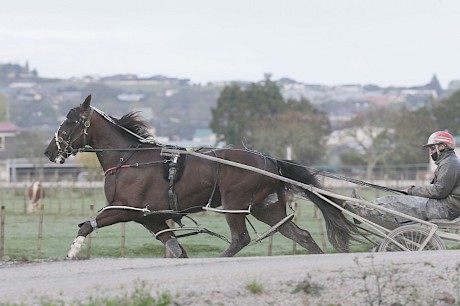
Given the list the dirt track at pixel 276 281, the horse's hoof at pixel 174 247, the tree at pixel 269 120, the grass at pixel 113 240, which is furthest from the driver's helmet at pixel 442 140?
the tree at pixel 269 120

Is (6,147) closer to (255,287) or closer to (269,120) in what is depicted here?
(269,120)

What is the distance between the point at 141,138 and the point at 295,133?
65.2 metres

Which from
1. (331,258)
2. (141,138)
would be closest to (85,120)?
(141,138)

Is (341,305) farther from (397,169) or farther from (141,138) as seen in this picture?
(397,169)

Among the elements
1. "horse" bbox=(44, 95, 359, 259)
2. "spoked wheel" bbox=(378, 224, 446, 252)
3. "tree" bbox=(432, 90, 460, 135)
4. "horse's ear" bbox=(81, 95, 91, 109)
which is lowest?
"spoked wheel" bbox=(378, 224, 446, 252)

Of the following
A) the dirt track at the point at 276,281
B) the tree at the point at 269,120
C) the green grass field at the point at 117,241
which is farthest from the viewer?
the tree at the point at 269,120

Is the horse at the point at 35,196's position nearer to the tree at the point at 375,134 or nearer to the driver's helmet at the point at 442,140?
the driver's helmet at the point at 442,140

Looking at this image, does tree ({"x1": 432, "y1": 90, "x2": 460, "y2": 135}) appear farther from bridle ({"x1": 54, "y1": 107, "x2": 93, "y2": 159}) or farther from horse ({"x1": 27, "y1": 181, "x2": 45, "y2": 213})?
bridle ({"x1": 54, "y1": 107, "x2": 93, "y2": 159})

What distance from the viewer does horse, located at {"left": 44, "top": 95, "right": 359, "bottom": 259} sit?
1370cm

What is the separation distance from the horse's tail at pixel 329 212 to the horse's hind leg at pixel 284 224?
30cm

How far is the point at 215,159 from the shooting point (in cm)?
1351

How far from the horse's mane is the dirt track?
3358 millimetres

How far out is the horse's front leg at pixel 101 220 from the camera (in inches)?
533

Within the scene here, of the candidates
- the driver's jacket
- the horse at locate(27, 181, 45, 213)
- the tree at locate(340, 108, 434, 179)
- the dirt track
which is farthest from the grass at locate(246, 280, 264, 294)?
the tree at locate(340, 108, 434, 179)
